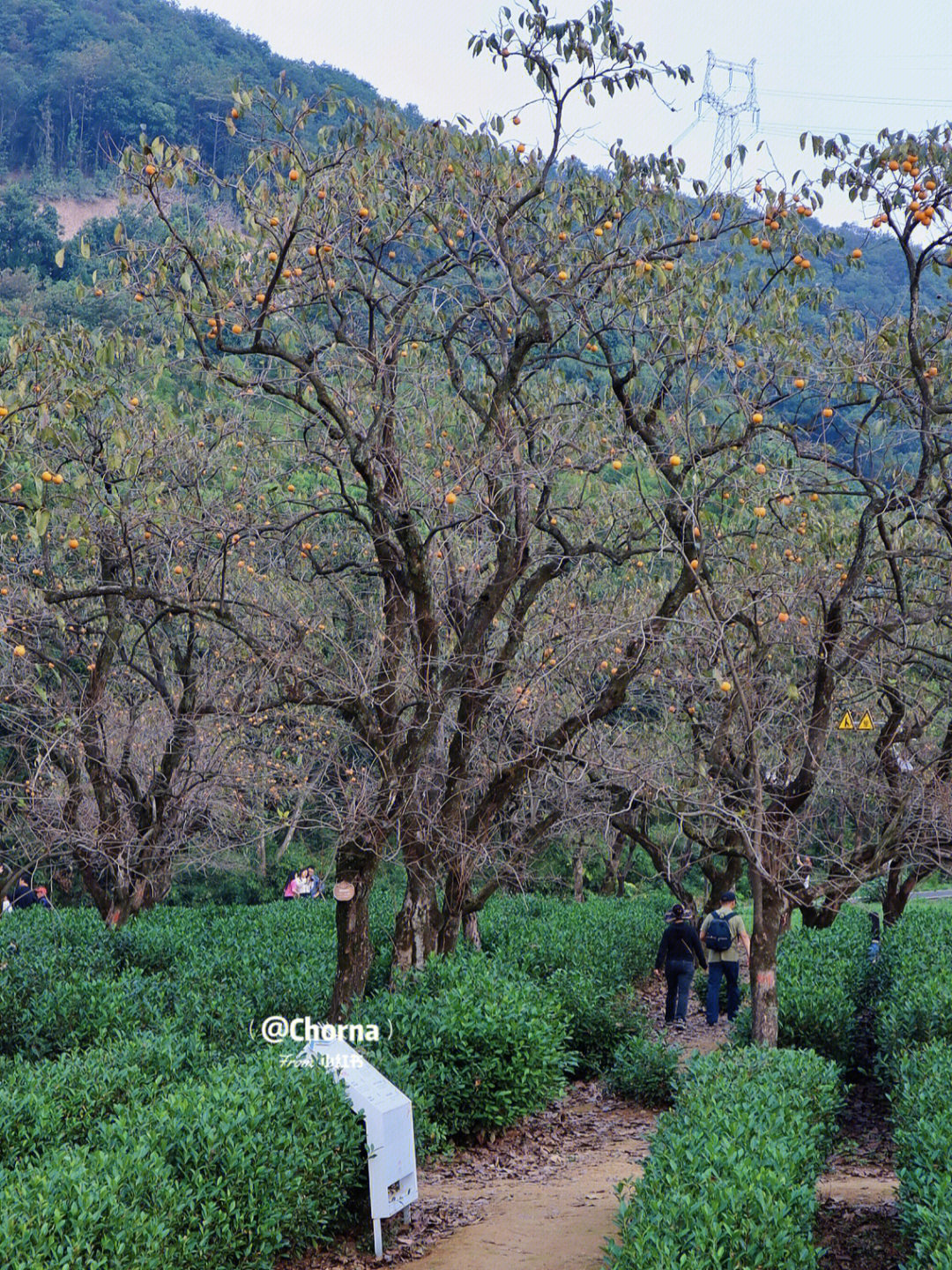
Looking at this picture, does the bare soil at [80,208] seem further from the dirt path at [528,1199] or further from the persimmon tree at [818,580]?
the dirt path at [528,1199]

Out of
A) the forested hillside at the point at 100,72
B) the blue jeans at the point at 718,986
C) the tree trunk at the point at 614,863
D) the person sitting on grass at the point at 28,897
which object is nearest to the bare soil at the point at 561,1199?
the blue jeans at the point at 718,986

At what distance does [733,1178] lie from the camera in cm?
431

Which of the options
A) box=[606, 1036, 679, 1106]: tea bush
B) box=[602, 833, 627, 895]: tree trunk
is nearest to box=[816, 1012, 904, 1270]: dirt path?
box=[606, 1036, 679, 1106]: tea bush

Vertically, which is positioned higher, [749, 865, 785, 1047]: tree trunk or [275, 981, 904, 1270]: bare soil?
[749, 865, 785, 1047]: tree trunk

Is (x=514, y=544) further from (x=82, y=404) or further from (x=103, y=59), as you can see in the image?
(x=103, y=59)

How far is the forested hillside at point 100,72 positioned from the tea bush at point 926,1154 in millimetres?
54529

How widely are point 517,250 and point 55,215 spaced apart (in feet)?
144

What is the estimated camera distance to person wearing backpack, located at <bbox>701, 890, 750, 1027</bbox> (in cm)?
1072

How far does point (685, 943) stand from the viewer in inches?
439

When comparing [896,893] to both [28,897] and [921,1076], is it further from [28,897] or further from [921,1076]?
[28,897]

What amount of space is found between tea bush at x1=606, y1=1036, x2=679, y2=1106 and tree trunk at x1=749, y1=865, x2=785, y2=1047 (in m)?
0.83

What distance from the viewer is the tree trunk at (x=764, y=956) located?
763 cm

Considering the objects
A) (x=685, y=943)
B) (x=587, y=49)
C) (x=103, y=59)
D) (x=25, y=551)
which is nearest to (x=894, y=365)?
(x=587, y=49)

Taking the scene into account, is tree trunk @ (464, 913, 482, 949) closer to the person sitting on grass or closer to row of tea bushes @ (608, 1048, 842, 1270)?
row of tea bushes @ (608, 1048, 842, 1270)
